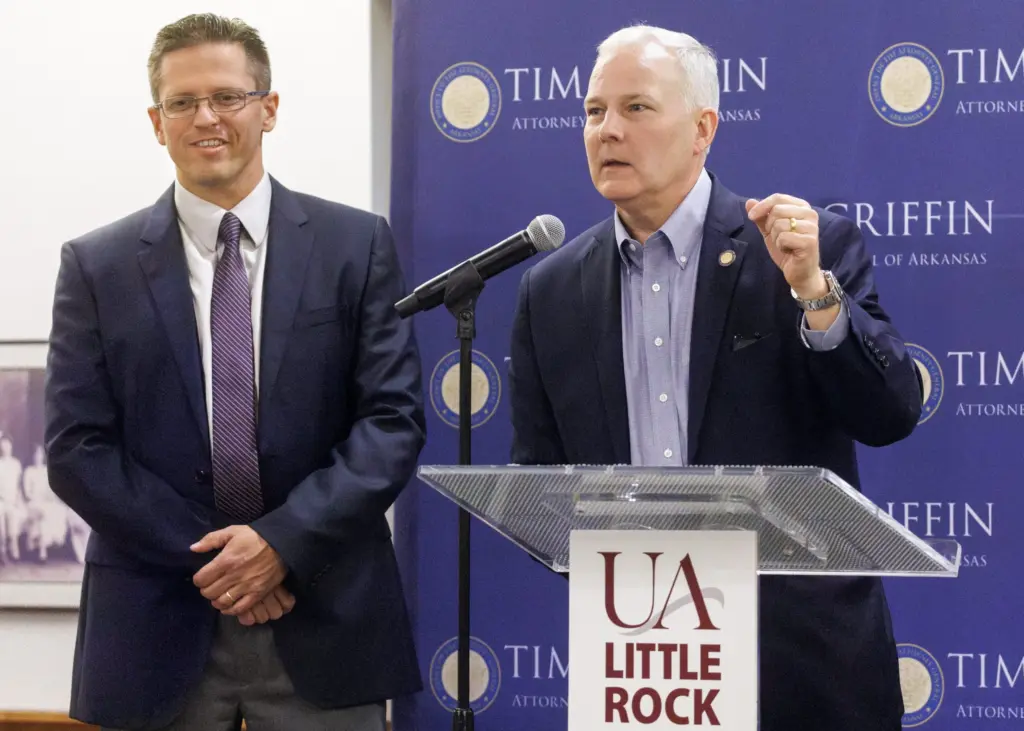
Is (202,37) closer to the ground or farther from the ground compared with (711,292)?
farther from the ground

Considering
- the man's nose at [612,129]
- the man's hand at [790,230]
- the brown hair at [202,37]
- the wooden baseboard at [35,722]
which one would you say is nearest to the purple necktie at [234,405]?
the brown hair at [202,37]

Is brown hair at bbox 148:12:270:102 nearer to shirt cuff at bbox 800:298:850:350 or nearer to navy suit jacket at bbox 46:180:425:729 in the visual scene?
navy suit jacket at bbox 46:180:425:729

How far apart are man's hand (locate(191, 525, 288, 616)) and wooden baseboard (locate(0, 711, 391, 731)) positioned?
1.69 m

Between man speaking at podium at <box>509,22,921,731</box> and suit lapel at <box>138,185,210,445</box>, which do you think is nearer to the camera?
man speaking at podium at <box>509,22,921,731</box>

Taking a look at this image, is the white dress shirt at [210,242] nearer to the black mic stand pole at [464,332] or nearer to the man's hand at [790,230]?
the black mic stand pole at [464,332]

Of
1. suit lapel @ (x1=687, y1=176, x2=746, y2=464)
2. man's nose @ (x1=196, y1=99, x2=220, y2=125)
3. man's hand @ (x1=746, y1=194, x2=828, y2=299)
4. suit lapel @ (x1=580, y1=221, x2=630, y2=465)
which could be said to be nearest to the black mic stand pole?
suit lapel @ (x1=580, y1=221, x2=630, y2=465)

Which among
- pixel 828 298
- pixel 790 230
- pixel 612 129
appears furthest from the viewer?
pixel 612 129

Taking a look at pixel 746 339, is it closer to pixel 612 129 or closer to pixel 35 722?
pixel 612 129

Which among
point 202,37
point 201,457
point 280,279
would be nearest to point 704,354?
point 280,279

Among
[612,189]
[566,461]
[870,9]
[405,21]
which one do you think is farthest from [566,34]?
[566,461]

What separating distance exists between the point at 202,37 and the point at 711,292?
1.31 m

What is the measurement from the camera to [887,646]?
2338 mm

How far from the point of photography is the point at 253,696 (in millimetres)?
2633

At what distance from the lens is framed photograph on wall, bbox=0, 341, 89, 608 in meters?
3.89
